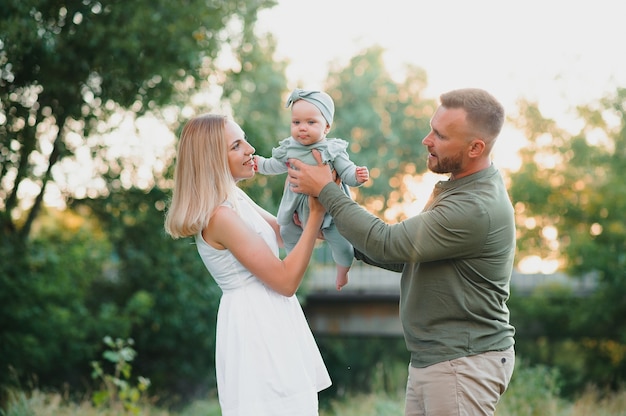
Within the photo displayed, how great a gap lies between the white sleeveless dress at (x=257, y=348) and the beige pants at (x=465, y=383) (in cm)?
57

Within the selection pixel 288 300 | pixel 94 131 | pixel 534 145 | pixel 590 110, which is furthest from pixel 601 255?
pixel 288 300

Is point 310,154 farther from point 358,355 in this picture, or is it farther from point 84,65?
point 358,355

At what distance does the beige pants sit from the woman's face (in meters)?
1.25

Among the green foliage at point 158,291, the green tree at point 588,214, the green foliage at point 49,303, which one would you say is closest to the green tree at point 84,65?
the green foliage at point 49,303

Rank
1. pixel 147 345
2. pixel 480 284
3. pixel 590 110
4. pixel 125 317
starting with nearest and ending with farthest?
1. pixel 480 284
2. pixel 125 317
3. pixel 147 345
4. pixel 590 110

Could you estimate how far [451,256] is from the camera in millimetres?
3232

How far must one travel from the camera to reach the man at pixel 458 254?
3205 mm

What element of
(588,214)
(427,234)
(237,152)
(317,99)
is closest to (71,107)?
(237,152)

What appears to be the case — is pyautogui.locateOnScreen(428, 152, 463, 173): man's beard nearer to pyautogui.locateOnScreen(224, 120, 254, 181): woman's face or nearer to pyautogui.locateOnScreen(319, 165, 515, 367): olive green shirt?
pyautogui.locateOnScreen(319, 165, 515, 367): olive green shirt

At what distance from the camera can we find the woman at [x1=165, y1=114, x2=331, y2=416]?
11.6 ft

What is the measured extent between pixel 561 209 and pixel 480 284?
19.3 metres

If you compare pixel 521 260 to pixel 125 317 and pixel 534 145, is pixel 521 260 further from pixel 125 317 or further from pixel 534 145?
pixel 125 317

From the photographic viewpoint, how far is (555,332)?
21.4 meters

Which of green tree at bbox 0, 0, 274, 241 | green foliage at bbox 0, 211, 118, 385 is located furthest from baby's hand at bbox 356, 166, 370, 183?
green foliage at bbox 0, 211, 118, 385
